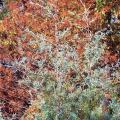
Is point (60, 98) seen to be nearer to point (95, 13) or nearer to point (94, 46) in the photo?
point (94, 46)

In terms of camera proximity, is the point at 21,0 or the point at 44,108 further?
the point at 21,0

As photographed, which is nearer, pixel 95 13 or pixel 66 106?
pixel 66 106

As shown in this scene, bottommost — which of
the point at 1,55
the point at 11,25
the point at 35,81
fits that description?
the point at 1,55

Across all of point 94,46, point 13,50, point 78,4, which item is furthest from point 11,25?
point 94,46

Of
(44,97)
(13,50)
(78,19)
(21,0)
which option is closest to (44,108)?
(44,97)

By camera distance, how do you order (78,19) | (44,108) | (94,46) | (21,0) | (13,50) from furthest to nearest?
1. (21,0)
2. (13,50)
3. (78,19)
4. (94,46)
5. (44,108)

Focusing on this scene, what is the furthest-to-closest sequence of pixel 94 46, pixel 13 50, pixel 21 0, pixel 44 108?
pixel 21 0
pixel 13 50
pixel 94 46
pixel 44 108

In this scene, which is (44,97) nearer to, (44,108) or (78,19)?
(44,108)

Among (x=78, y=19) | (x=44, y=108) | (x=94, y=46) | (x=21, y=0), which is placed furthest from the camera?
(x=21, y=0)

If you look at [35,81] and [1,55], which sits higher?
[35,81]
